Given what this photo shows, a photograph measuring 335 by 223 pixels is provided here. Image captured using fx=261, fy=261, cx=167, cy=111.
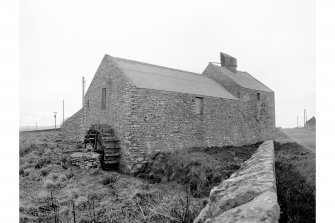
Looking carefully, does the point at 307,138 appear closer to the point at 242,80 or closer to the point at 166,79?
the point at 166,79

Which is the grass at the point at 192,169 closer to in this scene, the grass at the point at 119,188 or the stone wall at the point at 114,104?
the grass at the point at 119,188

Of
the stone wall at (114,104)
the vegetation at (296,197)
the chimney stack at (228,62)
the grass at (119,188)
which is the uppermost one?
the chimney stack at (228,62)

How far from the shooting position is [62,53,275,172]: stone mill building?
43.4 ft

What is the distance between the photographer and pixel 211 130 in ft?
55.2

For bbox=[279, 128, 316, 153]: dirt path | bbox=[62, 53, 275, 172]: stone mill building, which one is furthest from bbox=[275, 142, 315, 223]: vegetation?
bbox=[62, 53, 275, 172]: stone mill building

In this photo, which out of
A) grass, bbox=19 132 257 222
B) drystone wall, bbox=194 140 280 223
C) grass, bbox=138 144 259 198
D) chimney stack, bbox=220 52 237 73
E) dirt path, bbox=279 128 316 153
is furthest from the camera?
chimney stack, bbox=220 52 237 73

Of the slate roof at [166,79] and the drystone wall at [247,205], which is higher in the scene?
the slate roof at [166,79]

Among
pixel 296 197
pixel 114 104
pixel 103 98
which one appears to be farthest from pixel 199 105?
pixel 296 197

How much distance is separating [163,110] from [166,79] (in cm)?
301

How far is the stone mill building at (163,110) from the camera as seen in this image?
A: 13.2 metres

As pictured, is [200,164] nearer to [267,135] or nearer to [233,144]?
[233,144]

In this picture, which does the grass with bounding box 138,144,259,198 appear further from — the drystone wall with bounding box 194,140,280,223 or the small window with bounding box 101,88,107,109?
the drystone wall with bounding box 194,140,280,223

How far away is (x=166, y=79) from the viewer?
16.5 meters

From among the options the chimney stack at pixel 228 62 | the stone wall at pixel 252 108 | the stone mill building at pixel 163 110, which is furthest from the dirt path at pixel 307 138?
the chimney stack at pixel 228 62
